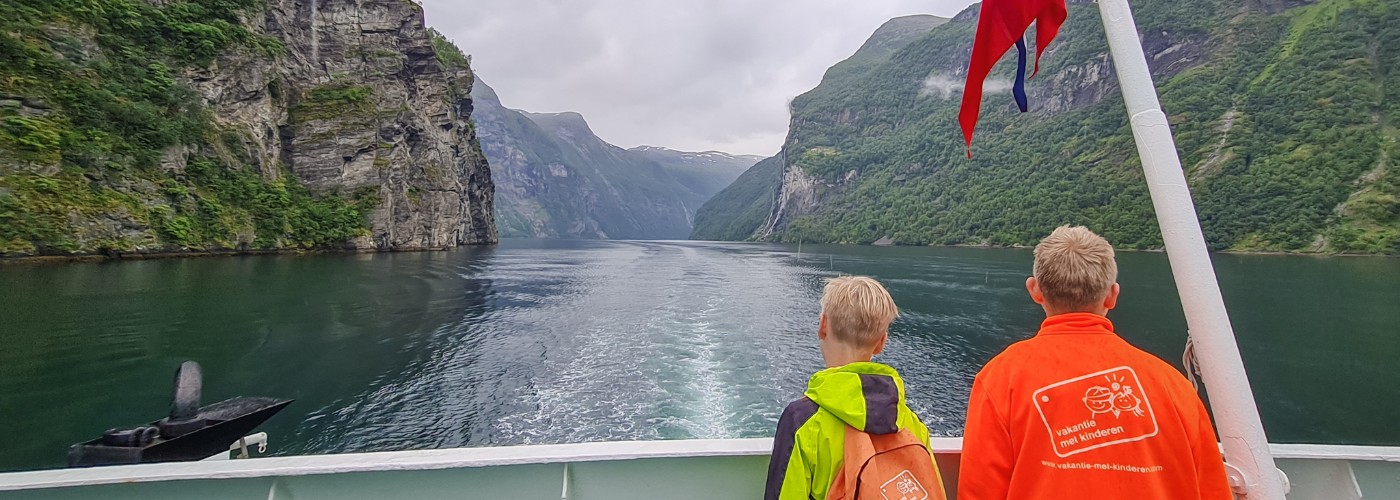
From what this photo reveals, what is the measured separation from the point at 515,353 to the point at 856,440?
46.7ft

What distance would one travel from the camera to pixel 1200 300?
4.74 feet

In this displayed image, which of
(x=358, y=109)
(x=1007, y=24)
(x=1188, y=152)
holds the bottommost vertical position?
(x=1007, y=24)

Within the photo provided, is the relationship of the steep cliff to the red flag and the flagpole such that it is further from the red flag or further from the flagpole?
the flagpole

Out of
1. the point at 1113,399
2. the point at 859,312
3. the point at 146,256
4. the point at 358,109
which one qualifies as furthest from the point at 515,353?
the point at 358,109

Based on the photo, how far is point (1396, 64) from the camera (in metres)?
75.7

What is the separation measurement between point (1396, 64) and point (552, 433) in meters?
122

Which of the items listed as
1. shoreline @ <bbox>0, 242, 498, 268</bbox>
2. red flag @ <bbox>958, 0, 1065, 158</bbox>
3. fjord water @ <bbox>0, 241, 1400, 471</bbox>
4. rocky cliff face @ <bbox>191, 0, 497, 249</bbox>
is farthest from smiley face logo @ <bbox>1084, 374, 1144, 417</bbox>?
rocky cliff face @ <bbox>191, 0, 497, 249</bbox>

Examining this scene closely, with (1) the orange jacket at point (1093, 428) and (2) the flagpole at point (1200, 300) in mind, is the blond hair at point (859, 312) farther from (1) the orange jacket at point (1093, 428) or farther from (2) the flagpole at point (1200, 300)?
(2) the flagpole at point (1200, 300)

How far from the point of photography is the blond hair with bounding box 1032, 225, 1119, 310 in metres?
1.68

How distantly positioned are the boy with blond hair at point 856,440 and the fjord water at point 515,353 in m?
8.12

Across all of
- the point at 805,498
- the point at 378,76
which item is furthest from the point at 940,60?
the point at 805,498

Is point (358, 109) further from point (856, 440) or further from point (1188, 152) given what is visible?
point (1188, 152)

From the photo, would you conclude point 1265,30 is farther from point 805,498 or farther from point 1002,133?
point 805,498

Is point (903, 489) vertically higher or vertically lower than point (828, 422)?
lower
